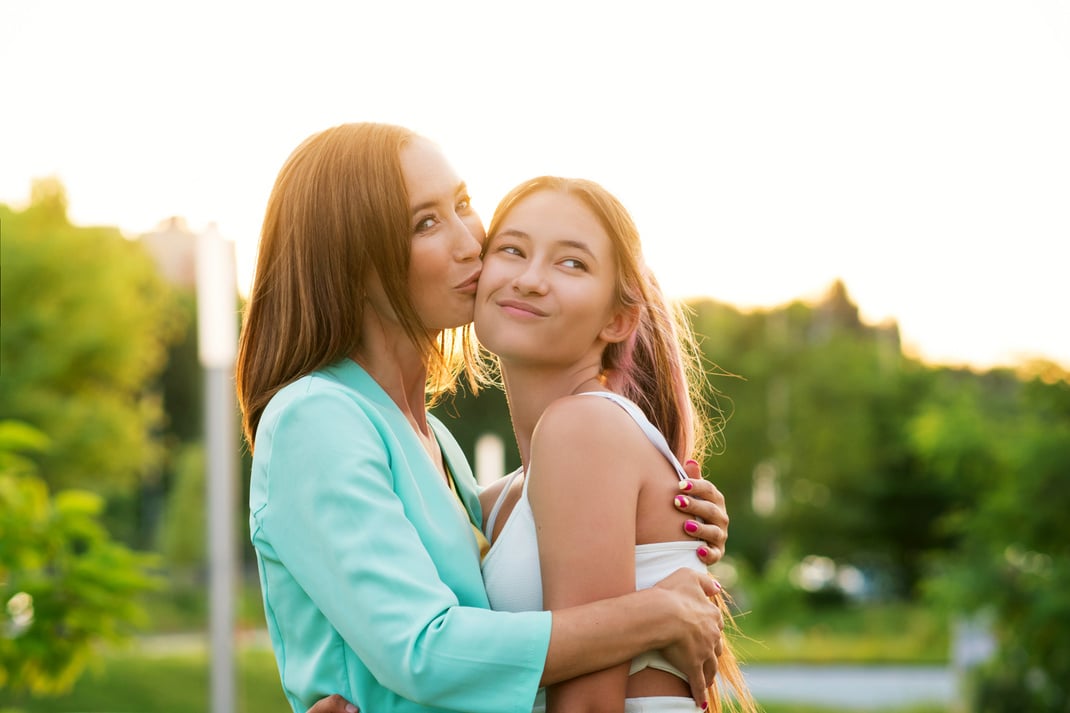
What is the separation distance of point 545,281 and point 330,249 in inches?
14.7

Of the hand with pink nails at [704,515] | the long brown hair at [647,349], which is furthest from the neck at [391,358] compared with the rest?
the hand with pink nails at [704,515]

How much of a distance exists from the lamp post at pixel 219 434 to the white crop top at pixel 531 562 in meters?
4.75

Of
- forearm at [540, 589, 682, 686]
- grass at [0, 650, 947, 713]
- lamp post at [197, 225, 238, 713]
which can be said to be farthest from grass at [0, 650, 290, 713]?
forearm at [540, 589, 682, 686]

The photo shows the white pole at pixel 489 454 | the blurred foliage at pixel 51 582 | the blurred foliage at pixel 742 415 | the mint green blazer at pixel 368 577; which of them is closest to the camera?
the mint green blazer at pixel 368 577

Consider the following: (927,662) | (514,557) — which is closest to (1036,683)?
(927,662)

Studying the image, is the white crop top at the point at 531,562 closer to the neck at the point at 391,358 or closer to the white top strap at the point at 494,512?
the white top strap at the point at 494,512

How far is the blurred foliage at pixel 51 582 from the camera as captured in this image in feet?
12.3

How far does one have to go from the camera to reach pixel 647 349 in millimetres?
2414

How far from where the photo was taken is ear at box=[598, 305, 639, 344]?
7.43 feet

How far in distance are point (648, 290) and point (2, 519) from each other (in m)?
2.43

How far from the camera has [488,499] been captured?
2471mm

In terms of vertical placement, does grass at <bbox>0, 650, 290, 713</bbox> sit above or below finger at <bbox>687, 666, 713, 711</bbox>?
below

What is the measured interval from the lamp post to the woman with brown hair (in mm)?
4512

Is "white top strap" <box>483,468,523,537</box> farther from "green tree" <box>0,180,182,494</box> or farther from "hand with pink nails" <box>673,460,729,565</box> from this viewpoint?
"green tree" <box>0,180,182,494</box>
